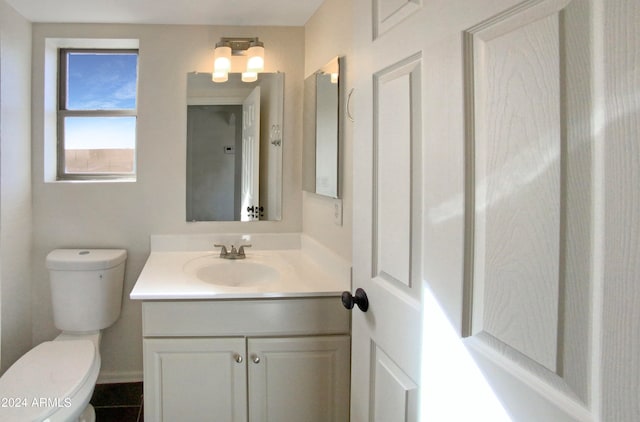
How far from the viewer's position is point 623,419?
0.38 m

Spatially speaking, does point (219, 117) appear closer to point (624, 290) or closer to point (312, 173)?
point (312, 173)

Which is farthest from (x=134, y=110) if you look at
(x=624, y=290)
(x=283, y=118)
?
(x=624, y=290)

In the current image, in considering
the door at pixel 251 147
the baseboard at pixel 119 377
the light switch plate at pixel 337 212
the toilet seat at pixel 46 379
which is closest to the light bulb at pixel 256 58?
the door at pixel 251 147

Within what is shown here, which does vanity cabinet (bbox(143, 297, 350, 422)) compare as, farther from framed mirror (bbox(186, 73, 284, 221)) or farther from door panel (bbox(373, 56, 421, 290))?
framed mirror (bbox(186, 73, 284, 221))

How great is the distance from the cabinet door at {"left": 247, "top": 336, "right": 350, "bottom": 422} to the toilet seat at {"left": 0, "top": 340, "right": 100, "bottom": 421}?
0.65 meters

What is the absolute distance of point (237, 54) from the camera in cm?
209

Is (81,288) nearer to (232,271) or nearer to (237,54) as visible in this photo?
(232,271)

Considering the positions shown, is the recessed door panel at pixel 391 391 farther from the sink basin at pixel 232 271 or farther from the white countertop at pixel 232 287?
the sink basin at pixel 232 271

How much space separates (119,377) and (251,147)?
1515 millimetres

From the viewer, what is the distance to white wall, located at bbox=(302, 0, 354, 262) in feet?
5.09

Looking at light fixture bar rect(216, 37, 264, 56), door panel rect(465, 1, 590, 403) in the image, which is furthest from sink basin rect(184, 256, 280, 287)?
door panel rect(465, 1, 590, 403)

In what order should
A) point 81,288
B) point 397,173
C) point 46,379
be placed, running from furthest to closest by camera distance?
point 81,288, point 46,379, point 397,173

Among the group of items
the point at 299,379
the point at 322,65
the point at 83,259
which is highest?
the point at 322,65

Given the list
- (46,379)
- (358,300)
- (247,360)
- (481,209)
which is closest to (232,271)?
(247,360)
